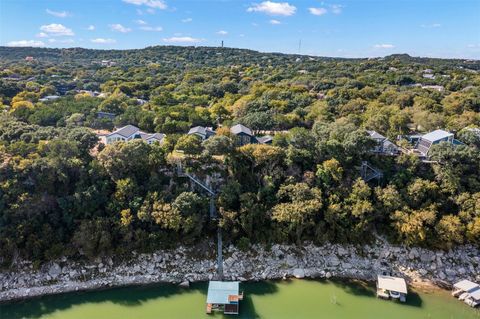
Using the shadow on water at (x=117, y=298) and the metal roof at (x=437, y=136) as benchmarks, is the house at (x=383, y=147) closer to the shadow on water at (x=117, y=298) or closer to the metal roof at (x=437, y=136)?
the metal roof at (x=437, y=136)

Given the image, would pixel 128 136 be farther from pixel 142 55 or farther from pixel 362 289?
pixel 142 55

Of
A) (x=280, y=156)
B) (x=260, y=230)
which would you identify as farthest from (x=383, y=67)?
(x=260, y=230)

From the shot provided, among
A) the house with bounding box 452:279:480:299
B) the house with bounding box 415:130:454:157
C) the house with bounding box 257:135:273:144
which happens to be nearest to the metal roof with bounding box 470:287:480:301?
the house with bounding box 452:279:480:299

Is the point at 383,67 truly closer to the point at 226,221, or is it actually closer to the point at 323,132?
the point at 323,132

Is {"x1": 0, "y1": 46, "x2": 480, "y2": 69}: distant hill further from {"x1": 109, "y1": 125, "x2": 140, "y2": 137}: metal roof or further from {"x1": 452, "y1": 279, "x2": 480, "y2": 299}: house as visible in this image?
{"x1": 452, "y1": 279, "x2": 480, "y2": 299}: house

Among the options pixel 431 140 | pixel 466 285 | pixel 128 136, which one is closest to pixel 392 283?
pixel 466 285

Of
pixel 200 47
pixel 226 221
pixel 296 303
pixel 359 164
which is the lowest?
pixel 296 303
